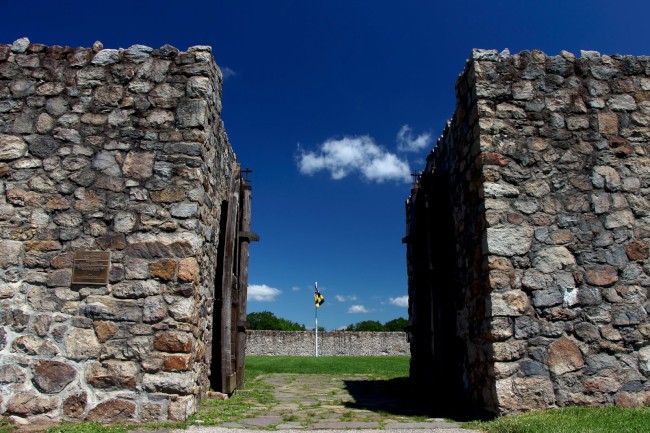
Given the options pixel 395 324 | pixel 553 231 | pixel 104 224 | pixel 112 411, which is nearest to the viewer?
pixel 112 411

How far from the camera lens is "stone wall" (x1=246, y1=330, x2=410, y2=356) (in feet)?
78.2

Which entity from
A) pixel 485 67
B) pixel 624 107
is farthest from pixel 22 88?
pixel 624 107

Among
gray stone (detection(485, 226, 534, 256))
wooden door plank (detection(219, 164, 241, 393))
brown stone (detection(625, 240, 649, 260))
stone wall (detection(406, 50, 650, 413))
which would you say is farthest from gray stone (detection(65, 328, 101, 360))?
brown stone (detection(625, 240, 649, 260))

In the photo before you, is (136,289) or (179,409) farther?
(136,289)

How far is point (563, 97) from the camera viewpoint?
20.5ft

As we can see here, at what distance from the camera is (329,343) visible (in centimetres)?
2452

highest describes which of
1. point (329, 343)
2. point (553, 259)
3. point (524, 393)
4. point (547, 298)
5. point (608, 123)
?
point (608, 123)

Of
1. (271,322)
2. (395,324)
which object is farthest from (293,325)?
(395,324)

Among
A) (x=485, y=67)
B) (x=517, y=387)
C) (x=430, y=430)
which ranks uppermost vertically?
(x=485, y=67)

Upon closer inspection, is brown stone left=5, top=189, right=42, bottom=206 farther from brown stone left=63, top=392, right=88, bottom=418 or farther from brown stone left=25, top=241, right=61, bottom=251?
brown stone left=63, top=392, right=88, bottom=418

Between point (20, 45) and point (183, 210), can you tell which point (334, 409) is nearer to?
point (183, 210)

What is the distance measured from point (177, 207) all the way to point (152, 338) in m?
1.45

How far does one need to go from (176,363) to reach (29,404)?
60.0 inches

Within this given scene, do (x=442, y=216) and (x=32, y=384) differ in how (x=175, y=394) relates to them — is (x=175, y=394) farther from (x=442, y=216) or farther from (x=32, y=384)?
(x=442, y=216)
